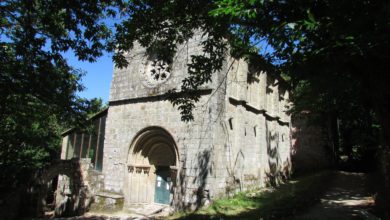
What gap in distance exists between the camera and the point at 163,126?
12281 millimetres

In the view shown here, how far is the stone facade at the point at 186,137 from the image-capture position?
36.1 feet

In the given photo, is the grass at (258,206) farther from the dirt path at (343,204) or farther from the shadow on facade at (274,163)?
the shadow on facade at (274,163)

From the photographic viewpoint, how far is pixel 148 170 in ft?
43.7

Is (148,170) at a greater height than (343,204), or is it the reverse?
(148,170)

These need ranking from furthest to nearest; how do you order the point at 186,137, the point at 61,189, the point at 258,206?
1. the point at 61,189
2. the point at 186,137
3. the point at 258,206

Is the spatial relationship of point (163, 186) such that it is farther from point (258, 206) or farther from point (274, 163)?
point (274, 163)

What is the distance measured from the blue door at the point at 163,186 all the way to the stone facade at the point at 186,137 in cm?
14

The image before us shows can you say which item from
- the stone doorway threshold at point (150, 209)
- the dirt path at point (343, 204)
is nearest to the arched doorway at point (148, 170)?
the stone doorway threshold at point (150, 209)

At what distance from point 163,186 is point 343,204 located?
7.07 m

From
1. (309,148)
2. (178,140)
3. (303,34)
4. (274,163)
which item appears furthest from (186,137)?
(309,148)

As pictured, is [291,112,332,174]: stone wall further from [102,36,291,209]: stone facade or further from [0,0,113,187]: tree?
[0,0,113,187]: tree

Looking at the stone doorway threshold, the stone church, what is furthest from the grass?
the stone doorway threshold

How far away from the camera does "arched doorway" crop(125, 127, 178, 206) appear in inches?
515

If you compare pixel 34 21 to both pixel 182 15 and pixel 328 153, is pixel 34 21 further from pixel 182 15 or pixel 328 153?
pixel 328 153
